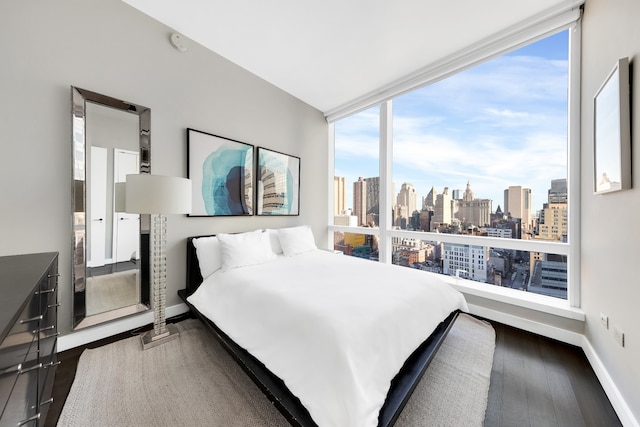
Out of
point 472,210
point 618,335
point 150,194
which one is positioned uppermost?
point 150,194

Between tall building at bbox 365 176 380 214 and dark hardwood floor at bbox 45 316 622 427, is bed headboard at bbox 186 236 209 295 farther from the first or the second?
tall building at bbox 365 176 380 214

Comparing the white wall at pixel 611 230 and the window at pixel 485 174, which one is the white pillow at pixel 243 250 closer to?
the window at pixel 485 174

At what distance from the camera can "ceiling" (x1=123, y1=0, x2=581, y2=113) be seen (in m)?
2.14

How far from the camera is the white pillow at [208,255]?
2391 mm

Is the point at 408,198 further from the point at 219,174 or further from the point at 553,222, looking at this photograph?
the point at 219,174

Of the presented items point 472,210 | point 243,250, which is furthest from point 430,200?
point 243,250

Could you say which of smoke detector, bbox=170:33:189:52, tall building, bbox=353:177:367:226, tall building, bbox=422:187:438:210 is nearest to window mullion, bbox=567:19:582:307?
tall building, bbox=422:187:438:210

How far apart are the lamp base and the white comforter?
0.34m

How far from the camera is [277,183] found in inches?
138

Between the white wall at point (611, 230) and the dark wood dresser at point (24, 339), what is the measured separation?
2.69m

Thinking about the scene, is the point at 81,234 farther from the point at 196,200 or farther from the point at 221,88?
the point at 221,88

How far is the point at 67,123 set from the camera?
1.91 metres

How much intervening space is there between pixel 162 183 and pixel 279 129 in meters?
2.10

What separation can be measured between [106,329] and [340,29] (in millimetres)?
3666
